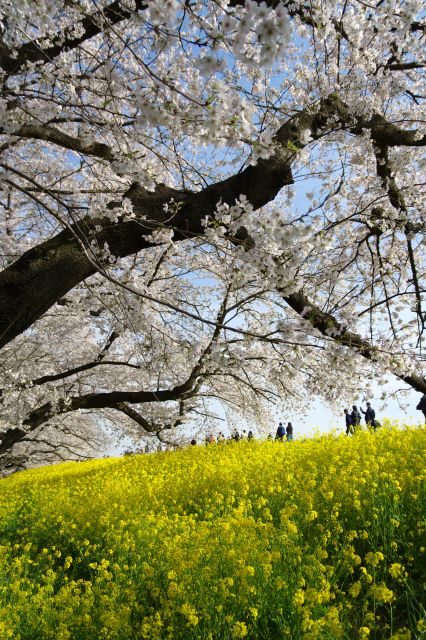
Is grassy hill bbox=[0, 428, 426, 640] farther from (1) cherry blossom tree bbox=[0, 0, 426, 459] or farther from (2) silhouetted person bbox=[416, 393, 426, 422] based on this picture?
(2) silhouetted person bbox=[416, 393, 426, 422]

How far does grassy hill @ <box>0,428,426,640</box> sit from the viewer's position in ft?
9.64

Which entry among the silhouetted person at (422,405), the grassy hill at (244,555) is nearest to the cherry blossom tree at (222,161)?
the grassy hill at (244,555)

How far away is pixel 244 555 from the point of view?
335 cm

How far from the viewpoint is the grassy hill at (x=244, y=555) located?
294cm

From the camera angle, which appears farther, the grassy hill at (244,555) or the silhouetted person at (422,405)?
the silhouetted person at (422,405)

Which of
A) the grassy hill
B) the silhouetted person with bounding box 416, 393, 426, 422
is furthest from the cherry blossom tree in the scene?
the silhouetted person with bounding box 416, 393, 426, 422

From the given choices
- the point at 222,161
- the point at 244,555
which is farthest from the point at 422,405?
the point at 244,555

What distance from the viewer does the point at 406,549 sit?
396cm

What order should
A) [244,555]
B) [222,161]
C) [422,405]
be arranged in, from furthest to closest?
[422,405], [222,161], [244,555]

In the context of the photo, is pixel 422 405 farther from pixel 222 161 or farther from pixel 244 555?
pixel 244 555

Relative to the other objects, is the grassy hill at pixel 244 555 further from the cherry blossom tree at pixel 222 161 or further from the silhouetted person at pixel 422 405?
the silhouetted person at pixel 422 405

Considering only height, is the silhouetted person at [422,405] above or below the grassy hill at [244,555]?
above

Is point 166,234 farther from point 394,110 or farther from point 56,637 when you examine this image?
point 394,110

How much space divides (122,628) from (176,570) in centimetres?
51
